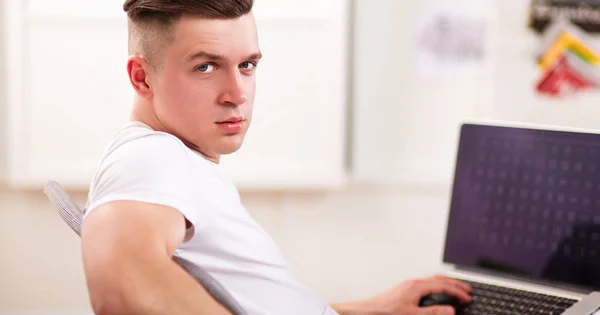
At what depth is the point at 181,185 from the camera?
993 millimetres

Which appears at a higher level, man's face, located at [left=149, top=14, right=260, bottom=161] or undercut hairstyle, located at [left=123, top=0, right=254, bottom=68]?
undercut hairstyle, located at [left=123, top=0, right=254, bottom=68]

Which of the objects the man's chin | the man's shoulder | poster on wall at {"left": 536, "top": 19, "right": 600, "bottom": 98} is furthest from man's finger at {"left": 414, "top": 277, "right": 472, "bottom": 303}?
poster on wall at {"left": 536, "top": 19, "right": 600, "bottom": 98}

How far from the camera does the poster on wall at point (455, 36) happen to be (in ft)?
10.3

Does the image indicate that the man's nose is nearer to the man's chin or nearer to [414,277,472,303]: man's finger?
the man's chin

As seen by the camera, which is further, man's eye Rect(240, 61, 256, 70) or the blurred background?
the blurred background

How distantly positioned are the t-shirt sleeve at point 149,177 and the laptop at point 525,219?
2.18ft

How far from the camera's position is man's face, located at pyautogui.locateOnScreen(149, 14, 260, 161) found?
109 cm

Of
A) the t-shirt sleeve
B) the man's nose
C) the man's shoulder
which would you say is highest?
the man's nose

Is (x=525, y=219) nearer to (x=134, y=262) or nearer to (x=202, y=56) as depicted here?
(x=202, y=56)

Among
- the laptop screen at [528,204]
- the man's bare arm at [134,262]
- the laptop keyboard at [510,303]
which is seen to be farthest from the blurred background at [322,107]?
the man's bare arm at [134,262]

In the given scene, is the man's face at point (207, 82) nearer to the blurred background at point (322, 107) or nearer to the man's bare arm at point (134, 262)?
the man's bare arm at point (134, 262)

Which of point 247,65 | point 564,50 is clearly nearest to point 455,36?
point 564,50

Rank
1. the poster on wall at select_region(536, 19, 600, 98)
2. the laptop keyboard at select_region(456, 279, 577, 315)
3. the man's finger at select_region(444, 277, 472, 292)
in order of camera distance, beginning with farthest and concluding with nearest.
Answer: the poster on wall at select_region(536, 19, 600, 98), the man's finger at select_region(444, 277, 472, 292), the laptop keyboard at select_region(456, 279, 577, 315)

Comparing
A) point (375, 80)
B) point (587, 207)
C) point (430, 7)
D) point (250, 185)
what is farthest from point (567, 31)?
point (587, 207)
